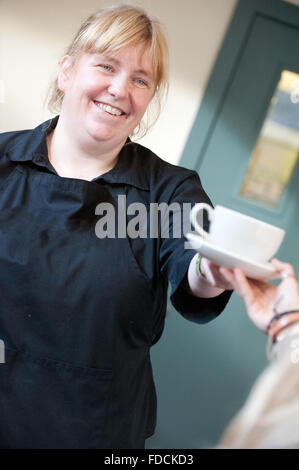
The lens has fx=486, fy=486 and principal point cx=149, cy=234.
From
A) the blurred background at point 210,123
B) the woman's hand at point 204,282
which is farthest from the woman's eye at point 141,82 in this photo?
the blurred background at point 210,123

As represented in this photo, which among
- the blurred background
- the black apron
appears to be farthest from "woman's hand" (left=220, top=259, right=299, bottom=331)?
the blurred background

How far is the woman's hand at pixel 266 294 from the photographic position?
47 cm

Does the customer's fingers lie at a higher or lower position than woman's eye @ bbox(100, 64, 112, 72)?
lower

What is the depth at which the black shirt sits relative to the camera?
2.40 ft

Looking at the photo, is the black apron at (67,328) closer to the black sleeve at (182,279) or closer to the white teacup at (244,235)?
the black sleeve at (182,279)

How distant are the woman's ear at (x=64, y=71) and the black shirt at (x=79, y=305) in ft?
0.59

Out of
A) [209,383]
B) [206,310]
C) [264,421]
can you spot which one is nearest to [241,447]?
[264,421]

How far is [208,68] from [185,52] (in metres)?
0.11

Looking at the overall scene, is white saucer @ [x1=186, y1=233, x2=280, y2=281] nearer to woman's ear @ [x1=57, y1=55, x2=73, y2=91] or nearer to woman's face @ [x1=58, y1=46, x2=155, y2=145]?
woman's face @ [x1=58, y1=46, x2=155, y2=145]

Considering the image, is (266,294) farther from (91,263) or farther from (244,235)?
(91,263)

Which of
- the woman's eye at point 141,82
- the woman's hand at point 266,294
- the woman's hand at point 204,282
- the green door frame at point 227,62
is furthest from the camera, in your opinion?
the green door frame at point 227,62

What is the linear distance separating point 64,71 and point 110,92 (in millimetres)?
145

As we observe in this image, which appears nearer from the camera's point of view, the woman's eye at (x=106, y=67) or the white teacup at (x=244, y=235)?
the white teacup at (x=244, y=235)

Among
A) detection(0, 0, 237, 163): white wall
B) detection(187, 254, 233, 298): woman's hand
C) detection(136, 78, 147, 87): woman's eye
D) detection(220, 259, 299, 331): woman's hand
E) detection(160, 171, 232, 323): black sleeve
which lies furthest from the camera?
detection(0, 0, 237, 163): white wall
